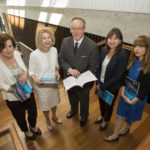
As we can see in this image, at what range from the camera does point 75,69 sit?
1.96 metres

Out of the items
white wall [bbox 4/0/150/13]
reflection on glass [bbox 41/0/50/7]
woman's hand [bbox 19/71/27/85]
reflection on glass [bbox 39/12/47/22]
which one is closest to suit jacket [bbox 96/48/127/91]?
woman's hand [bbox 19/71/27/85]

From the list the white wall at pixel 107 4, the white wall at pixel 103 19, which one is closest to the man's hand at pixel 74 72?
the white wall at pixel 103 19

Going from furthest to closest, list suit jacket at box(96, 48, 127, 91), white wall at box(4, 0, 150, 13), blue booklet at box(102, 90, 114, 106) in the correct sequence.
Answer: white wall at box(4, 0, 150, 13)
blue booklet at box(102, 90, 114, 106)
suit jacket at box(96, 48, 127, 91)

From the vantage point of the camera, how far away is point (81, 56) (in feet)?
6.13

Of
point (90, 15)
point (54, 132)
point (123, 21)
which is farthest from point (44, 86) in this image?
point (90, 15)

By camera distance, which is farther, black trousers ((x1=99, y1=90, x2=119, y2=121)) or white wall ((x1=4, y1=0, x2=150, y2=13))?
white wall ((x1=4, y1=0, x2=150, y2=13))

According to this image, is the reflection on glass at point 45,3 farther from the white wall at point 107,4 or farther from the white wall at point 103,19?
the white wall at point 103,19

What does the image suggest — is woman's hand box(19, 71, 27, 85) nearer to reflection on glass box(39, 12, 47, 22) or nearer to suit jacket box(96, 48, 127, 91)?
suit jacket box(96, 48, 127, 91)

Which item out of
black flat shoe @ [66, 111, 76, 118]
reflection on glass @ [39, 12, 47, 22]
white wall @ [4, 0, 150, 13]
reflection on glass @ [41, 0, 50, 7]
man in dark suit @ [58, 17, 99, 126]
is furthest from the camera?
reflection on glass @ [39, 12, 47, 22]

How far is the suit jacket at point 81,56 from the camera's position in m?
1.84

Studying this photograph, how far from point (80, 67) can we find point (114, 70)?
1.63ft

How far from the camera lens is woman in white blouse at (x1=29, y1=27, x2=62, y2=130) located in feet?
5.57

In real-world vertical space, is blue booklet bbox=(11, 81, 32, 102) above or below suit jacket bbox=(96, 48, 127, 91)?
below

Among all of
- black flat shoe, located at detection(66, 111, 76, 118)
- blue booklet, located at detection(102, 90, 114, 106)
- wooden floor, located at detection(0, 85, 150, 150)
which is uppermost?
blue booklet, located at detection(102, 90, 114, 106)
